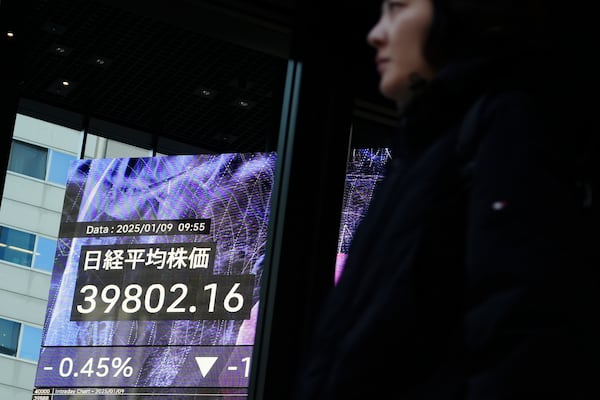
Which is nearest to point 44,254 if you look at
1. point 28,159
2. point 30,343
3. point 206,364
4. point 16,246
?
point 16,246

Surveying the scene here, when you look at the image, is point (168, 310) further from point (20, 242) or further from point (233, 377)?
point (20, 242)

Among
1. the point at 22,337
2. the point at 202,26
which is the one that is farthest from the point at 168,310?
the point at 202,26

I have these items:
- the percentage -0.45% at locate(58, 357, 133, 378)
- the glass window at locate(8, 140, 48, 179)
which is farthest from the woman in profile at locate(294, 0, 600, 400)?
the glass window at locate(8, 140, 48, 179)

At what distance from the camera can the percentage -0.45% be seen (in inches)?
418

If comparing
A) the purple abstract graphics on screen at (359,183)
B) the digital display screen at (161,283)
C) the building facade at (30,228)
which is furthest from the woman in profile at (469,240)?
the building facade at (30,228)

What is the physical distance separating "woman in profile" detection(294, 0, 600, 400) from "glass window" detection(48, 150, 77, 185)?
35.8 ft

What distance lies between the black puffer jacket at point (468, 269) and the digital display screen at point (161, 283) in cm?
905

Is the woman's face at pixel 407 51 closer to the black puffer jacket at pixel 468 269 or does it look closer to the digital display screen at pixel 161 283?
the black puffer jacket at pixel 468 269

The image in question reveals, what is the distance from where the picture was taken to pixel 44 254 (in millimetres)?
11734

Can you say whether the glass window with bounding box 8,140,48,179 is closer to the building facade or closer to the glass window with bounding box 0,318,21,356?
the building facade

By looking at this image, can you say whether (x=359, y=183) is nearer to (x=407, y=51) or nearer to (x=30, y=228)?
(x=30, y=228)

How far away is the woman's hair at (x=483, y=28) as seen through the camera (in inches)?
47.6

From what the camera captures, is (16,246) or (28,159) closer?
(16,246)

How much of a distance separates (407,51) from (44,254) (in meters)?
10.8
